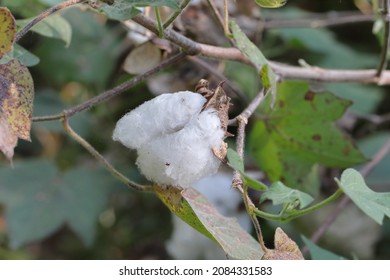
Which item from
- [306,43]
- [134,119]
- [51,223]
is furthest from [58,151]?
[134,119]

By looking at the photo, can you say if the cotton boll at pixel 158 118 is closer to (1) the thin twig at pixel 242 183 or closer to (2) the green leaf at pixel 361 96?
(1) the thin twig at pixel 242 183

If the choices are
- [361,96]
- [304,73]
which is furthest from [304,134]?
[361,96]

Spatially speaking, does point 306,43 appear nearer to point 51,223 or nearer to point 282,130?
point 282,130

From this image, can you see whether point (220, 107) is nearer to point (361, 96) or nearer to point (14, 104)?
point (14, 104)

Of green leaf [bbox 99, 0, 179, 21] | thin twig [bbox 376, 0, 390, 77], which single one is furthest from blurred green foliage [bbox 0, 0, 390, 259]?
green leaf [bbox 99, 0, 179, 21]

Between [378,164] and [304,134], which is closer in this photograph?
[304,134]

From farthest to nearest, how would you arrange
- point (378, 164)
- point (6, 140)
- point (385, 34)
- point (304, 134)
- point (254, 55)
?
point (378, 164) < point (304, 134) < point (385, 34) < point (254, 55) < point (6, 140)

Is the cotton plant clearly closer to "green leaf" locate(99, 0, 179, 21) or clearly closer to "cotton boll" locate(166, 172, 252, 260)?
"green leaf" locate(99, 0, 179, 21)
